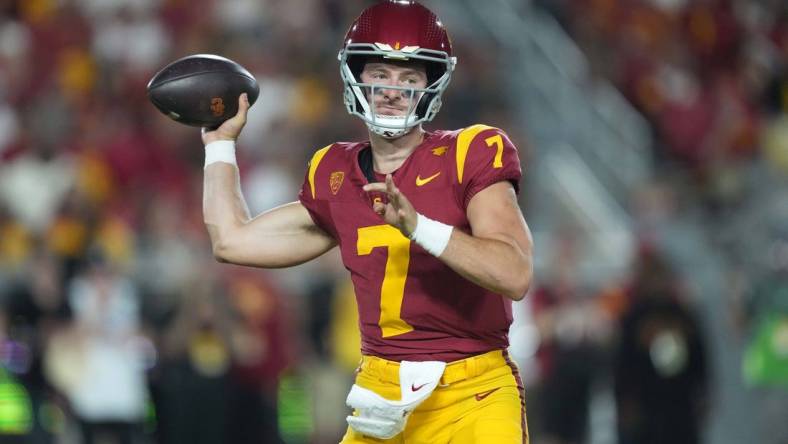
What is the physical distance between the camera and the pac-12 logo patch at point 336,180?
4145 millimetres

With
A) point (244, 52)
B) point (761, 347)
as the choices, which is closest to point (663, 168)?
point (761, 347)

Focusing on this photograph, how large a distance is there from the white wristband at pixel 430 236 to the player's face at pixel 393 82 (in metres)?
0.49

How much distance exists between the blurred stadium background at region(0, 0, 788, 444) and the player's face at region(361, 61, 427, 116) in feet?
11.7

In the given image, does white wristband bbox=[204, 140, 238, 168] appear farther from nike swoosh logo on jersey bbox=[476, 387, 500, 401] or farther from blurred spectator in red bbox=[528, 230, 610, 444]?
blurred spectator in red bbox=[528, 230, 610, 444]

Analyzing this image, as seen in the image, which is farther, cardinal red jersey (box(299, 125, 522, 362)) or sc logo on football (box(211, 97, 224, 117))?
sc logo on football (box(211, 97, 224, 117))

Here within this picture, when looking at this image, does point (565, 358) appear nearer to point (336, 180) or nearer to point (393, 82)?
point (336, 180)

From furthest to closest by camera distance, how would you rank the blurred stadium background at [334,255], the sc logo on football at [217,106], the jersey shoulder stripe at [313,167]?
1. the blurred stadium background at [334,255]
2. the sc logo on football at [217,106]
3. the jersey shoulder stripe at [313,167]

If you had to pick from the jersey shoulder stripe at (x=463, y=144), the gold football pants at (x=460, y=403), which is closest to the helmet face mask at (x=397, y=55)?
the jersey shoulder stripe at (x=463, y=144)

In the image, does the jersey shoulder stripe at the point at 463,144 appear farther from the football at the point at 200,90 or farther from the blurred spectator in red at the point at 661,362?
the blurred spectator in red at the point at 661,362

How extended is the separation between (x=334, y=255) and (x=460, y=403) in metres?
4.50

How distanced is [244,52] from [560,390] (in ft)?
11.8

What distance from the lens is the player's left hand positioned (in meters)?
3.49

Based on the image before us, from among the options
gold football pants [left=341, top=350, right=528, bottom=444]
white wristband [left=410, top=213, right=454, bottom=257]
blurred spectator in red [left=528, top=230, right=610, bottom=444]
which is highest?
white wristband [left=410, top=213, right=454, bottom=257]

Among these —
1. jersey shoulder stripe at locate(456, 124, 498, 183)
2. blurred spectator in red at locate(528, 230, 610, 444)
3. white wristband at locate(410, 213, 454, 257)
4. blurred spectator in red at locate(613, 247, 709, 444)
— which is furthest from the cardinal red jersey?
blurred spectator in red at locate(528, 230, 610, 444)
